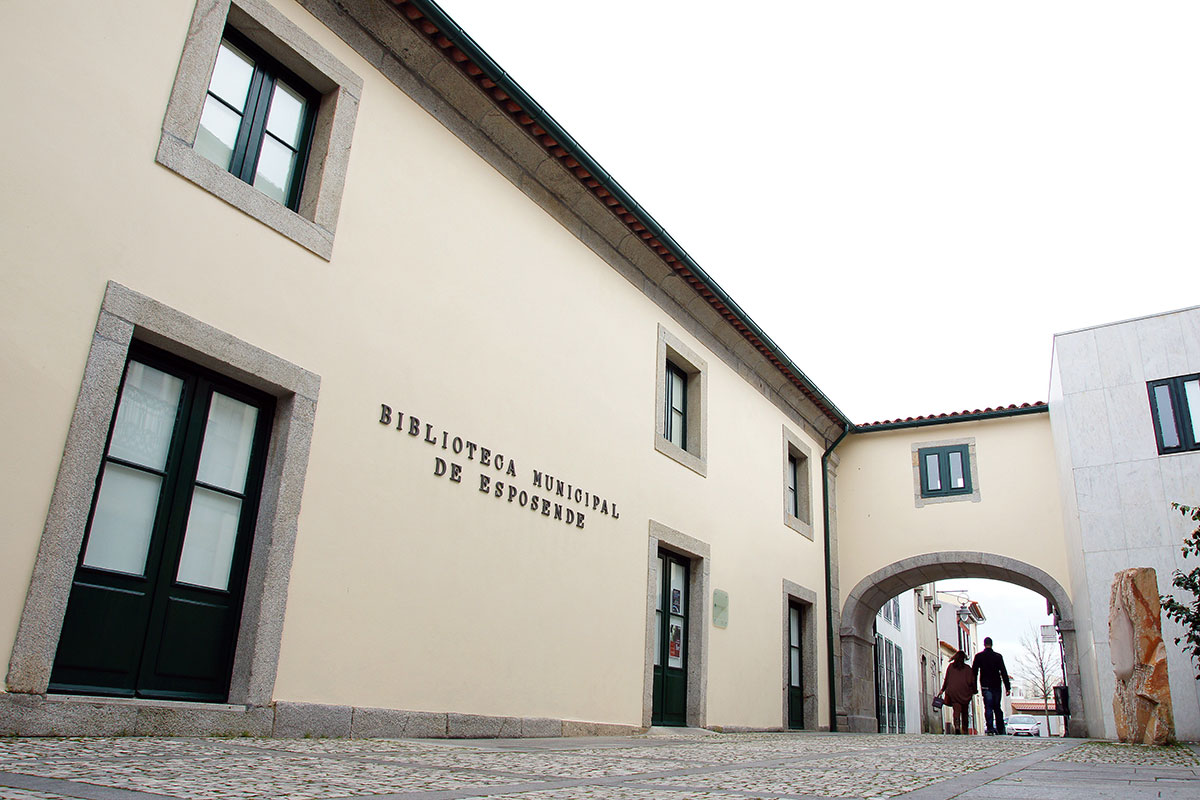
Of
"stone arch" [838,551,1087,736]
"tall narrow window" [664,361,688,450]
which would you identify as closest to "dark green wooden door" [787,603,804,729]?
"stone arch" [838,551,1087,736]

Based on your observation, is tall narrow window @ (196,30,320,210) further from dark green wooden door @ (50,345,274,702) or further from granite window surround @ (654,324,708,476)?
granite window surround @ (654,324,708,476)

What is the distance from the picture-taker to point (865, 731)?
1309 centimetres

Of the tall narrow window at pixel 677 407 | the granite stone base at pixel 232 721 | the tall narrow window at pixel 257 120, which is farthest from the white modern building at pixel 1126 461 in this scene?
the tall narrow window at pixel 257 120

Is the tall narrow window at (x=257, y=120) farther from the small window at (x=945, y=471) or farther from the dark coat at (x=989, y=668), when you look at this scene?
the dark coat at (x=989, y=668)

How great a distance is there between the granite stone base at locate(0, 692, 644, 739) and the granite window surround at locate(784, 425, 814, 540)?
6.76 m

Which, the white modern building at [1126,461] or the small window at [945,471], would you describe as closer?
the white modern building at [1126,461]

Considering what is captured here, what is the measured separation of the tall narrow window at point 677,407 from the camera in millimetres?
10148

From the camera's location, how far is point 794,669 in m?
12.5

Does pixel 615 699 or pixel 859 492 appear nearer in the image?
pixel 615 699

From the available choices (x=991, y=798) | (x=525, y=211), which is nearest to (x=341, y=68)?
(x=525, y=211)

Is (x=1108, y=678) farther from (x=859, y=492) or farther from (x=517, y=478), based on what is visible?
(x=517, y=478)

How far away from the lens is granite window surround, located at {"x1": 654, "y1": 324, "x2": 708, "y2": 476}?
9461 millimetres

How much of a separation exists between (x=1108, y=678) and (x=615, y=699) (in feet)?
21.2

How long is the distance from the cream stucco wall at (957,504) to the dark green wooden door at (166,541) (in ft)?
35.9
